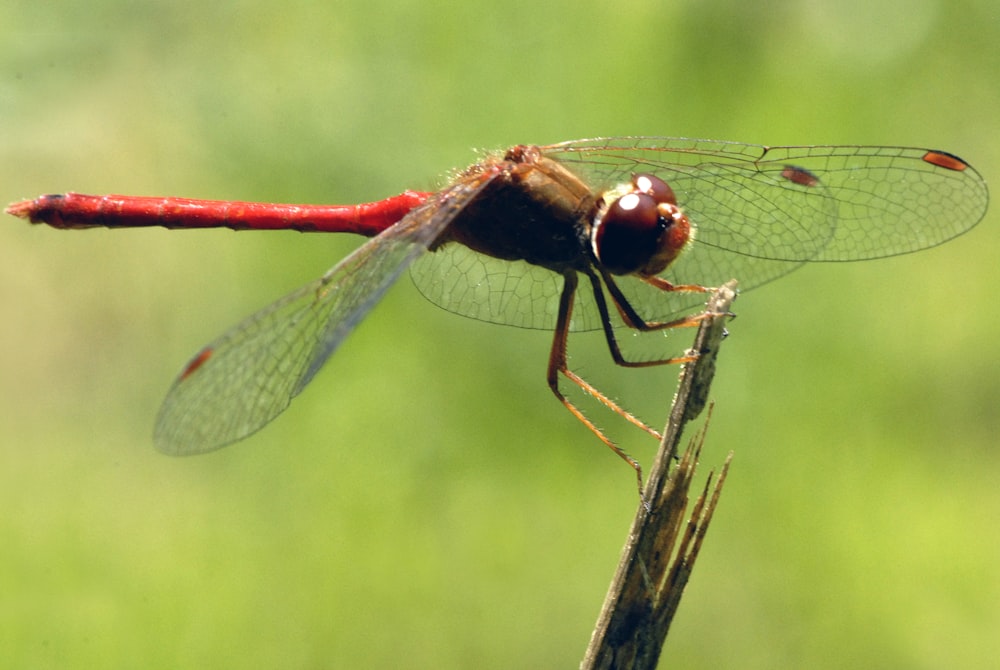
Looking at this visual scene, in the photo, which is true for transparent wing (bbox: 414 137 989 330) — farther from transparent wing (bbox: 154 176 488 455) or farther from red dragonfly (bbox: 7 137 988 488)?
transparent wing (bbox: 154 176 488 455)

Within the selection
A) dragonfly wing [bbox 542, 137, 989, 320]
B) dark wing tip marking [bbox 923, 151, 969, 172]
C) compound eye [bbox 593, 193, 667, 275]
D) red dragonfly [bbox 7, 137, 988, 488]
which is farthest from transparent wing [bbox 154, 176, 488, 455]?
dark wing tip marking [bbox 923, 151, 969, 172]

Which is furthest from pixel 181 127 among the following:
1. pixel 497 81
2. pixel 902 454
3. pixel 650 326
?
pixel 902 454

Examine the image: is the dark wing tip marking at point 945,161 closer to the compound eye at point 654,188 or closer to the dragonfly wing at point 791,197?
the dragonfly wing at point 791,197

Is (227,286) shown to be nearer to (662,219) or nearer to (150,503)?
(150,503)

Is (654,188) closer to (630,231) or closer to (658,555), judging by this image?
(630,231)

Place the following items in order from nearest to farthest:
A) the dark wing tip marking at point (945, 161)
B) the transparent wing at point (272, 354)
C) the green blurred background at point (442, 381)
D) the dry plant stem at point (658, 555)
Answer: the dry plant stem at point (658, 555), the transparent wing at point (272, 354), the dark wing tip marking at point (945, 161), the green blurred background at point (442, 381)

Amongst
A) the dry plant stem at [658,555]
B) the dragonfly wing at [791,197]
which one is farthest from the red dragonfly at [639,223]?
the dry plant stem at [658,555]

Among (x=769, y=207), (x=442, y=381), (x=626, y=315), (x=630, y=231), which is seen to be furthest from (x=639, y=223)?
(x=442, y=381)
